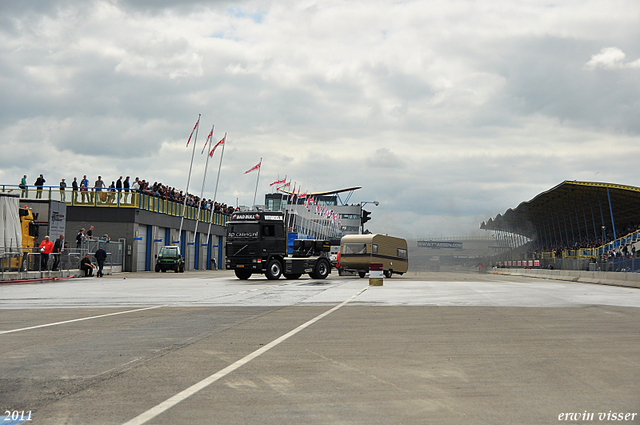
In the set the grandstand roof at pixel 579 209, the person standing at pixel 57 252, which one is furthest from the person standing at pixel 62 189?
the grandstand roof at pixel 579 209

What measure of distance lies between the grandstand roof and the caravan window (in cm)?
2918

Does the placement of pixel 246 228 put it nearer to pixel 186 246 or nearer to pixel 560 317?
pixel 560 317

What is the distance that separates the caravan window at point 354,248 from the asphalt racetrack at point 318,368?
26.4 m

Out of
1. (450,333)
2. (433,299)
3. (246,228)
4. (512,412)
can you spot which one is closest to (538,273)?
(246,228)

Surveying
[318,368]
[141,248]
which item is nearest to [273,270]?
[141,248]

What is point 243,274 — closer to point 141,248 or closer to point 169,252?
point 169,252

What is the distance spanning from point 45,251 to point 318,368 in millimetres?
27088

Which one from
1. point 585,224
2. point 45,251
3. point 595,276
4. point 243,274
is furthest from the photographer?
point 585,224

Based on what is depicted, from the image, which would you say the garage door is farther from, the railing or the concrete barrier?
the concrete barrier

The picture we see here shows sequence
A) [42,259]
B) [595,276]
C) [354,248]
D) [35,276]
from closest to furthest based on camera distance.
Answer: [35,276], [42,259], [595,276], [354,248]

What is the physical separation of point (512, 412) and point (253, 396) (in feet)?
7.47

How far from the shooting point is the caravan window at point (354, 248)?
133 feet

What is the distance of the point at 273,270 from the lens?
34469mm

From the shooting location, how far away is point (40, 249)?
102 feet
